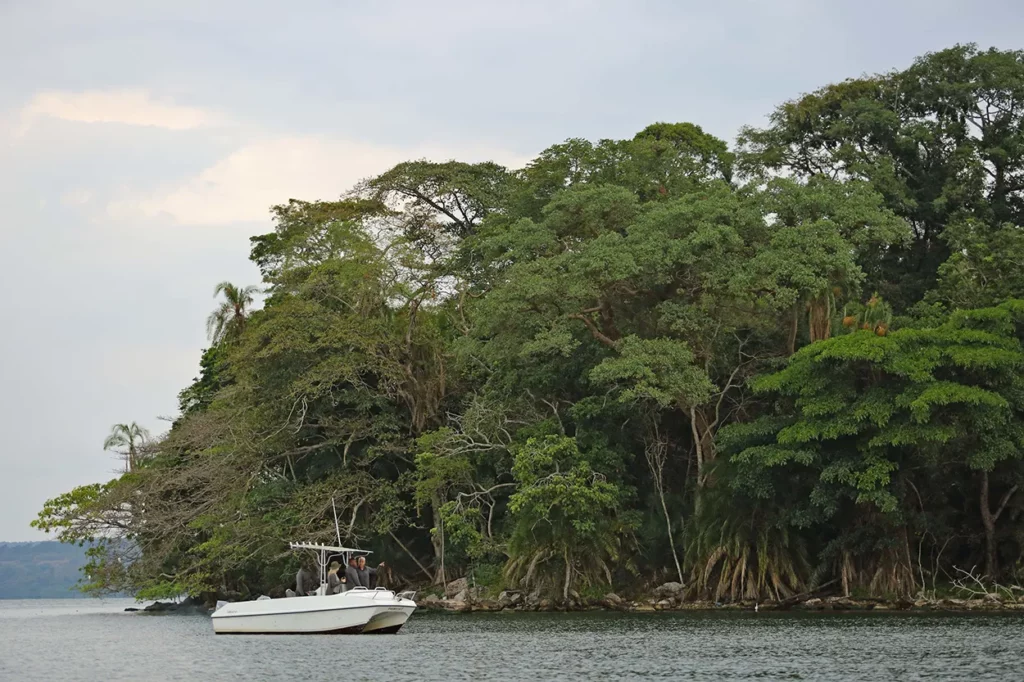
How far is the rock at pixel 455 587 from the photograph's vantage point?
43031 millimetres

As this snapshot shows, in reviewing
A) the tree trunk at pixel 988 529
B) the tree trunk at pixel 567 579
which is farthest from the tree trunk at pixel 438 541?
the tree trunk at pixel 988 529

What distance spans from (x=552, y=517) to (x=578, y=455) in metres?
1.90

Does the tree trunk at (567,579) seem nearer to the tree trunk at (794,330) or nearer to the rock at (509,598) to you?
the rock at (509,598)

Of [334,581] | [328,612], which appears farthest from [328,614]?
[334,581]

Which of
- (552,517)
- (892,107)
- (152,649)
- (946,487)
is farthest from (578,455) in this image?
(892,107)

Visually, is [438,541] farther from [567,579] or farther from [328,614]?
[328,614]

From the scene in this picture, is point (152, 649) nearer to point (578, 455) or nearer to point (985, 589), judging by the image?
point (578, 455)

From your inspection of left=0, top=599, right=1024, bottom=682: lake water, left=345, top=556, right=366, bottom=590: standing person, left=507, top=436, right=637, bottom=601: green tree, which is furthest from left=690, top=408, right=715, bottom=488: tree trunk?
left=345, top=556, right=366, bottom=590: standing person

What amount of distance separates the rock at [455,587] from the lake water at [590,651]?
736 centimetres

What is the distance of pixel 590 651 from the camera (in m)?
24.7

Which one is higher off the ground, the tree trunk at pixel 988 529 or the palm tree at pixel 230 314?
the palm tree at pixel 230 314

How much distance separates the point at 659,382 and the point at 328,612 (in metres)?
11.1

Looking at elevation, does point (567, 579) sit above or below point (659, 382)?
below

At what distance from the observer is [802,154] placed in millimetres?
45500
